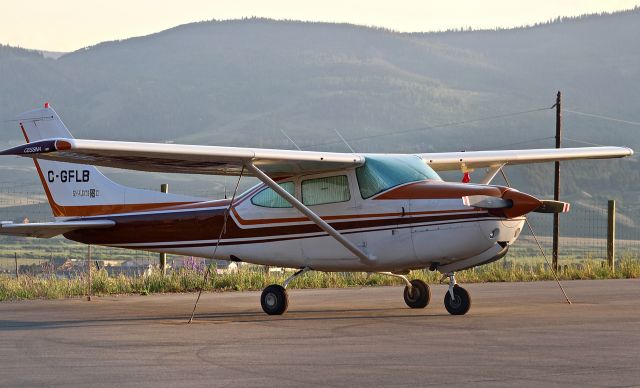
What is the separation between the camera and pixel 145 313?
1677 centimetres

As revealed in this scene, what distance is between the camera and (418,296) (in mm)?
17188

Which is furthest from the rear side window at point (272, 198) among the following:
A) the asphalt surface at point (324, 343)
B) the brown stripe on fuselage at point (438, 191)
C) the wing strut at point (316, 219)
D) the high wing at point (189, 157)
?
the asphalt surface at point (324, 343)

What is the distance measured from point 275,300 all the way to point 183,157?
94.6 inches

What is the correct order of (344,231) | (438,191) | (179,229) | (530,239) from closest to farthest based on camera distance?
(438,191) < (344,231) < (179,229) < (530,239)

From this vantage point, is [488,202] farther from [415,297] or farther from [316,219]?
[415,297]

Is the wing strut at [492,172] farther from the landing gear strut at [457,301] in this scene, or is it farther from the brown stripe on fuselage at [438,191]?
the landing gear strut at [457,301]

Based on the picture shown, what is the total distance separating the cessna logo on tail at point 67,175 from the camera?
19.1 m

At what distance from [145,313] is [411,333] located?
4696 millimetres

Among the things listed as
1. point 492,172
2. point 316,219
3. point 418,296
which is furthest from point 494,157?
point 316,219

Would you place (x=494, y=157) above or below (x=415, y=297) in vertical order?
above

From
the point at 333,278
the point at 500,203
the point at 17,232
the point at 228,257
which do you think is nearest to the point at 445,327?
the point at 500,203

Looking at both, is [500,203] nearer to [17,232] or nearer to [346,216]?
[346,216]

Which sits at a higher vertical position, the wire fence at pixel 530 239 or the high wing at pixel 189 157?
the high wing at pixel 189 157

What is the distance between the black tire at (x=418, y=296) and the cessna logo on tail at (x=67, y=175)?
18.0 feet
